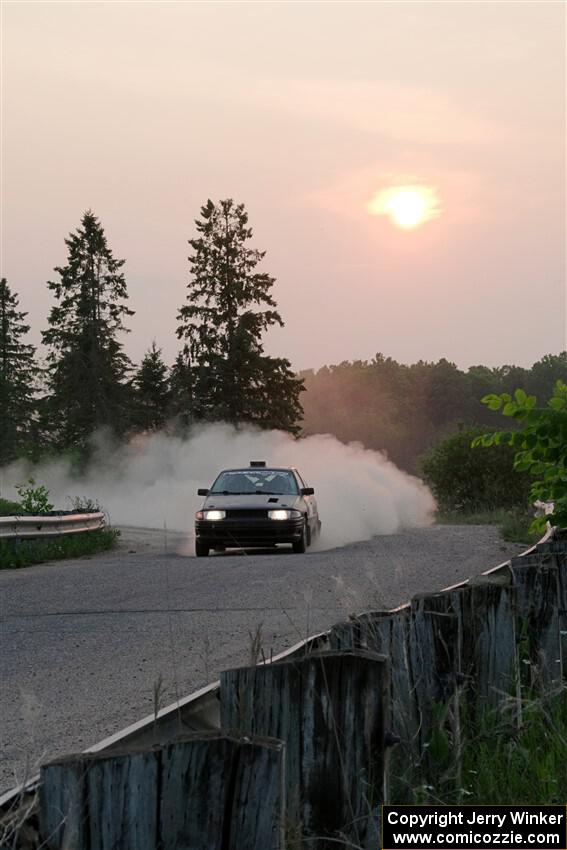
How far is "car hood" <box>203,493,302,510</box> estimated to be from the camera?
2325 centimetres

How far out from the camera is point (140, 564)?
19.7 meters

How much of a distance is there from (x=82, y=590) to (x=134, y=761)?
42.4ft

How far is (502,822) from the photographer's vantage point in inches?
148

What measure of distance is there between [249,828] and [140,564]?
55.4 ft

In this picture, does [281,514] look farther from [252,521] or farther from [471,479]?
[471,479]

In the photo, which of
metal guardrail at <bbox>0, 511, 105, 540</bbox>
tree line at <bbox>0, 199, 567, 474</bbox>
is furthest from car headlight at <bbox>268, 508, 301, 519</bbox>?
tree line at <bbox>0, 199, 567, 474</bbox>

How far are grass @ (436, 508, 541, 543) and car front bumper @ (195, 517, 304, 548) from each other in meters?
4.10

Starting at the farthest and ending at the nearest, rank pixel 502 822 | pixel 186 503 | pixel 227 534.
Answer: pixel 186 503
pixel 227 534
pixel 502 822

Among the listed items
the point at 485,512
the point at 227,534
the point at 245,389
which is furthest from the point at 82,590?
the point at 245,389

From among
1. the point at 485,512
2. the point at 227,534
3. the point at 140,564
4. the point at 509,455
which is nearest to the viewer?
the point at 140,564

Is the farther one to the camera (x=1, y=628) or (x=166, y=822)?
(x=1, y=628)

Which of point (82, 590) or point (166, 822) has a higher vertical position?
point (166, 822)

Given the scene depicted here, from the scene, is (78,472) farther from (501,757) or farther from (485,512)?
(501,757)

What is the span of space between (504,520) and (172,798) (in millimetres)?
28871
